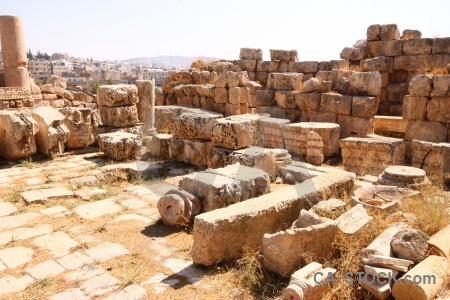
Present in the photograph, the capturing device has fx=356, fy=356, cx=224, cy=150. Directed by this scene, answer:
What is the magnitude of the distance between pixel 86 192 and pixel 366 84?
6.69 metres

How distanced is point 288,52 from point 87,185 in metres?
11.4

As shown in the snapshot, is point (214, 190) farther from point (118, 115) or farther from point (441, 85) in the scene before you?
point (441, 85)

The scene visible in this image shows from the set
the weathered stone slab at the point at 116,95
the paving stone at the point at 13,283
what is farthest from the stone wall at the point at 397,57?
the paving stone at the point at 13,283

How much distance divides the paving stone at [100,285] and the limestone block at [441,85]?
7556 mm

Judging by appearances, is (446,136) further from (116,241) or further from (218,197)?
(116,241)

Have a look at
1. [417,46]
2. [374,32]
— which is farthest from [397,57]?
[374,32]

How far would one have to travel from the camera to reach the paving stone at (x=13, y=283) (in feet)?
10.1

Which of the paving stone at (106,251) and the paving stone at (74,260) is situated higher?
the paving stone at (74,260)

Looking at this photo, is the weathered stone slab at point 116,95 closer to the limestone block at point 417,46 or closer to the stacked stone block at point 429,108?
the stacked stone block at point 429,108

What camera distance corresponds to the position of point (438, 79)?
25.2 feet

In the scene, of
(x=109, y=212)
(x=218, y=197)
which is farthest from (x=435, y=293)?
(x=109, y=212)

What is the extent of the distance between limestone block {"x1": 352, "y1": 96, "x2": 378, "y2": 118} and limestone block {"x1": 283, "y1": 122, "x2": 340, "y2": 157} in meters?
0.68

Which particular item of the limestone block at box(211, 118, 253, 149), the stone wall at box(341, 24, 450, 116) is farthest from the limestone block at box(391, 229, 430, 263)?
the stone wall at box(341, 24, 450, 116)

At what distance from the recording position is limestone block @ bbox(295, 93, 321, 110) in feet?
31.0
